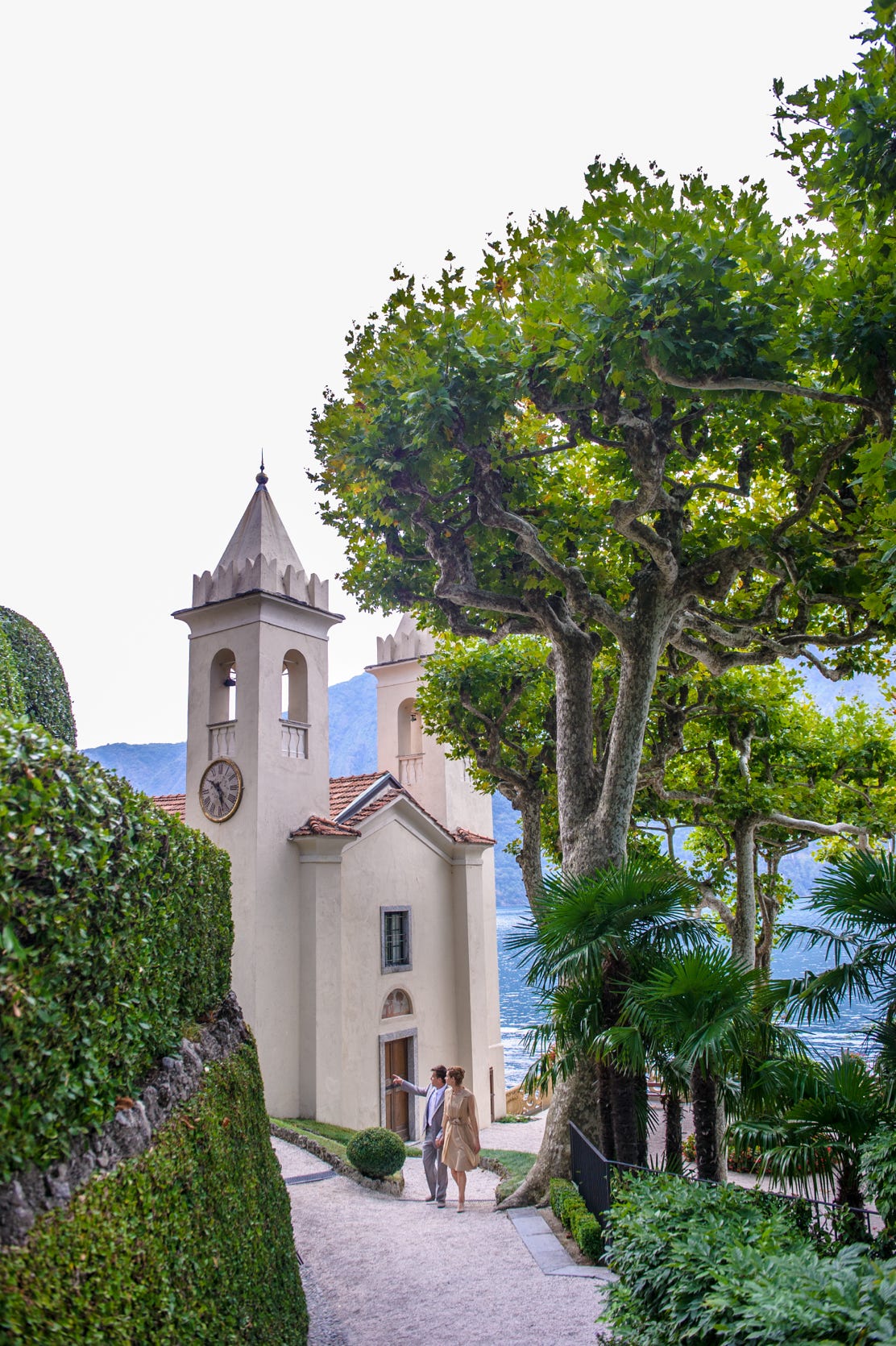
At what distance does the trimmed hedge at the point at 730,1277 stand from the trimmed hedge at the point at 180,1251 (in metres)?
2.50

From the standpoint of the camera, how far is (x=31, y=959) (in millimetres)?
4105

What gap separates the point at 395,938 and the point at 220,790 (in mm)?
5509

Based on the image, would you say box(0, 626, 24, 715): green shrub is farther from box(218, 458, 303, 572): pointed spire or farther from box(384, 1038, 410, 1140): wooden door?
box(384, 1038, 410, 1140): wooden door

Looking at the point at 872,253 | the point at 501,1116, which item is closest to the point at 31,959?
the point at 872,253

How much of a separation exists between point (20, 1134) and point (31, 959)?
2.36 ft

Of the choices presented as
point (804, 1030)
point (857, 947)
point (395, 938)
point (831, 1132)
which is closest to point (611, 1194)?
point (804, 1030)

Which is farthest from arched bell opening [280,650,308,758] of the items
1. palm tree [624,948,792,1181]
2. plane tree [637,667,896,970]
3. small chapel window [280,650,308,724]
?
palm tree [624,948,792,1181]

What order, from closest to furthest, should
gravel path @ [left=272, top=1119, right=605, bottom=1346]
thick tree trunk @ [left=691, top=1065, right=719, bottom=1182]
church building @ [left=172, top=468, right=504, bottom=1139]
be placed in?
gravel path @ [left=272, top=1119, right=605, bottom=1346]
thick tree trunk @ [left=691, top=1065, right=719, bottom=1182]
church building @ [left=172, top=468, right=504, bottom=1139]

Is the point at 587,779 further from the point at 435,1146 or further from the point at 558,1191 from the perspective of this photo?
the point at 435,1146

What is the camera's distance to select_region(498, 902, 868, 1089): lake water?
8.42 m

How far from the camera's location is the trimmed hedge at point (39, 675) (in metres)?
11.2

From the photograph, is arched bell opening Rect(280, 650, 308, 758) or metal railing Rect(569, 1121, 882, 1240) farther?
arched bell opening Rect(280, 650, 308, 758)

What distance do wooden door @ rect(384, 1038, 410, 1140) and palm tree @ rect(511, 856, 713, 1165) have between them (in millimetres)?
11352

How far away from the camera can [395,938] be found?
21.4m
